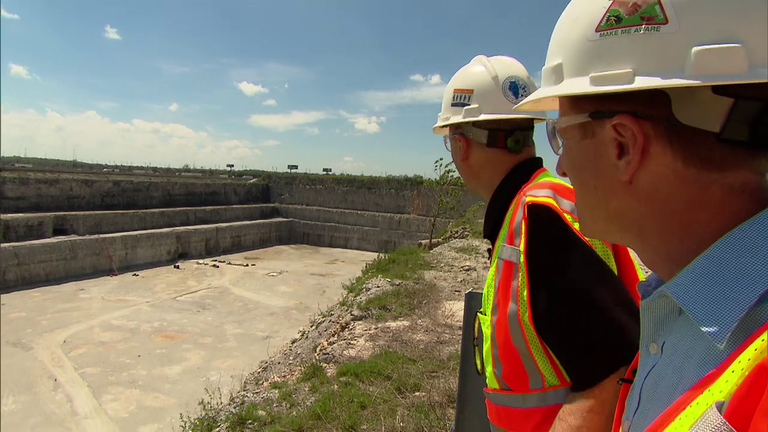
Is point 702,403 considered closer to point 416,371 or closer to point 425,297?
point 416,371

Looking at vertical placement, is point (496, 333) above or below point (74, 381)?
above

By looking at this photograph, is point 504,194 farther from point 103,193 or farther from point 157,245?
point 103,193

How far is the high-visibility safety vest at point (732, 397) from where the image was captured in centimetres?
55

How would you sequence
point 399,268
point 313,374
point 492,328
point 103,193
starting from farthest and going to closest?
point 103,193 < point 399,268 < point 313,374 < point 492,328

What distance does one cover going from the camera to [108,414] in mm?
6734

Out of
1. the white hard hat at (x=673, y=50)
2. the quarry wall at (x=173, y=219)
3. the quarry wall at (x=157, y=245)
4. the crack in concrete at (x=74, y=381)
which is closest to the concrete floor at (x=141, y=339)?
the crack in concrete at (x=74, y=381)

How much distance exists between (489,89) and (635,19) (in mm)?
1128

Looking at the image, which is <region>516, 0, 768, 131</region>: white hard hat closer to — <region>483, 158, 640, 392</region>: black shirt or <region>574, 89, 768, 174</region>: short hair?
<region>574, 89, 768, 174</region>: short hair

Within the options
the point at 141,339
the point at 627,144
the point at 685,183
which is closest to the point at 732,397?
the point at 685,183

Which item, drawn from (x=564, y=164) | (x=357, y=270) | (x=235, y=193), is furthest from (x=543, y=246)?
(x=235, y=193)

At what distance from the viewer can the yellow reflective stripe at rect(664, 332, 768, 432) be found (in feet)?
1.89

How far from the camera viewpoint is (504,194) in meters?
1.59

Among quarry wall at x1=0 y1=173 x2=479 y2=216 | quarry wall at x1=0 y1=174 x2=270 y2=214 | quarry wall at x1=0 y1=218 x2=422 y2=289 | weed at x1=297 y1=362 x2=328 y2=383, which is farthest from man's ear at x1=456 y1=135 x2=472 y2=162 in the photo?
quarry wall at x1=0 y1=174 x2=270 y2=214

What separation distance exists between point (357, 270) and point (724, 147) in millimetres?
19772
